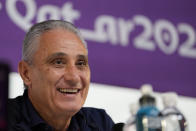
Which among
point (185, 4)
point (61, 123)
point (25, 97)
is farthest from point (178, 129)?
point (185, 4)

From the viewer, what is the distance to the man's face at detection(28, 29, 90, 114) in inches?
68.6

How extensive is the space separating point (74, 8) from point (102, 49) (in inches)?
11.9

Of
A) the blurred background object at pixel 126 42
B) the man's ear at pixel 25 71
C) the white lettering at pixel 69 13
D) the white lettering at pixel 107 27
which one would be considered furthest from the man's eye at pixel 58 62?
the white lettering at pixel 107 27

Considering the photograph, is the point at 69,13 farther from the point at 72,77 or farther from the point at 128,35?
the point at 72,77

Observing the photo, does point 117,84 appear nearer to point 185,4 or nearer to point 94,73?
point 94,73

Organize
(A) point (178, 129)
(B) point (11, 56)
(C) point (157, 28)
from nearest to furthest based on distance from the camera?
(A) point (178, 129) → (B) point (11, 56) → (C) point (157, 28)

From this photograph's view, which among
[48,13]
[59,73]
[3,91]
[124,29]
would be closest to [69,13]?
[48,13]

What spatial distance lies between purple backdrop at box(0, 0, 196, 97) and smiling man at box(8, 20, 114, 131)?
0.80m

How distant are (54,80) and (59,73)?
1.2 inches

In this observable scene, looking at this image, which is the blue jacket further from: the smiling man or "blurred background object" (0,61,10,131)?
"blurred background object" (0,61,10,131)

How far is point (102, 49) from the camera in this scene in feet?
9.68

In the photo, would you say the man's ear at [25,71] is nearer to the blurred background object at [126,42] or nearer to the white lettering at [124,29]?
the blurred background object at [126,42]

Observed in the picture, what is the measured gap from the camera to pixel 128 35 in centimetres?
307

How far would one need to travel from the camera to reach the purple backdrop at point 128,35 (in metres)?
2.71
